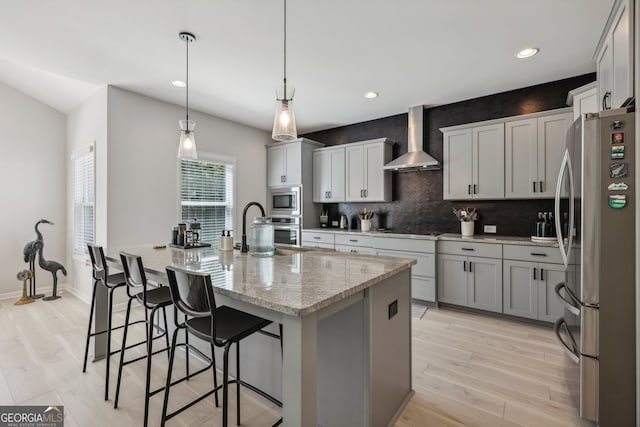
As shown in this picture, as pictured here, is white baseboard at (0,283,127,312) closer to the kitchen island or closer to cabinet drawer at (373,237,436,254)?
the kitchen island

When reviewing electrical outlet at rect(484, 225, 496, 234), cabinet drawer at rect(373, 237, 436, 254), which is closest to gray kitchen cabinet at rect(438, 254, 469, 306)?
cabinet drawer at rect(373, 237, 436, 254)

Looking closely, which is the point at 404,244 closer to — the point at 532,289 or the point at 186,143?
the point at 532,289

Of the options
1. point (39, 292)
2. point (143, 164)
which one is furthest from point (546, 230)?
point (39, 292)

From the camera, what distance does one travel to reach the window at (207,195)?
4.29 metres

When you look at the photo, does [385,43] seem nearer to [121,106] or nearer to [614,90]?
[614,90]

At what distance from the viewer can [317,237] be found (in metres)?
4.74

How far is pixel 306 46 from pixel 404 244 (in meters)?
2.61

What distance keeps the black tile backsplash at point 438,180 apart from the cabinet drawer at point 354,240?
2.07 ft

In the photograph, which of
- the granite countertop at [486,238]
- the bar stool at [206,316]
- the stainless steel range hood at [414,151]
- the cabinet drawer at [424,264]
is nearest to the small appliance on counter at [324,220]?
the granite countertop at [486,238]

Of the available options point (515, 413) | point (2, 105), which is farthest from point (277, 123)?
point (2, 105)

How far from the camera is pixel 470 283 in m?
3.45

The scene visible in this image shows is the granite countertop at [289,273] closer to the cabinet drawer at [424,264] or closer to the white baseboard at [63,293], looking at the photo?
the white baseboard at [63,293]

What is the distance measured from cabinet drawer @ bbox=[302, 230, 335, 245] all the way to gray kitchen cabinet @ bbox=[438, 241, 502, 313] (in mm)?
1632

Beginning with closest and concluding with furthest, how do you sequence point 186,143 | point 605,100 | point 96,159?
1. point 605,100
2. point 186,143
3. point 96,159
